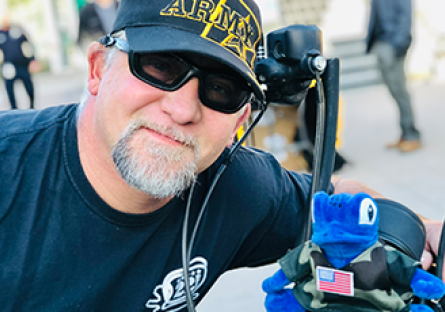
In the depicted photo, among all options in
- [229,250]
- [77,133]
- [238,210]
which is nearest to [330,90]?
[238,210]

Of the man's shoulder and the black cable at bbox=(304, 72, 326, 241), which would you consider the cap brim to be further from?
the man's shoulder

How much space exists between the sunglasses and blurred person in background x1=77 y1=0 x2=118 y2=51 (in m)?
6.09

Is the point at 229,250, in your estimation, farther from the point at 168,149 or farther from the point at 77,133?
the point at 77,133

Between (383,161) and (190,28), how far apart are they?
3770mm

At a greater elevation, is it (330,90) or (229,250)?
(330,90)

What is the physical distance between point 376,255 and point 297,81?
0.52m

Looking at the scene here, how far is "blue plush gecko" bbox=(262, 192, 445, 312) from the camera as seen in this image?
3.75ft

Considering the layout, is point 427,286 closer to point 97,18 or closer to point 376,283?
point 376,283

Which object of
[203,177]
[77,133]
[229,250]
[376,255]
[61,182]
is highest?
[77,133]

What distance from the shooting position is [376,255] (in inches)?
46.0

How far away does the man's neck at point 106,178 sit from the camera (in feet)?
4.23

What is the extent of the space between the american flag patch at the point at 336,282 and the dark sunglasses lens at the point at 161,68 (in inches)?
24.6

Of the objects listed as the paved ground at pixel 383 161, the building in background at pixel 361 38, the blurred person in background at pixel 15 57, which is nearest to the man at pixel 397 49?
the paved ground at pixel 383 161

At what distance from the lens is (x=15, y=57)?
22.2 ft
